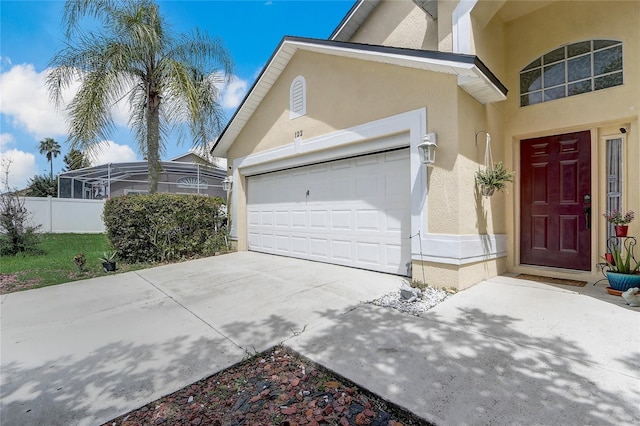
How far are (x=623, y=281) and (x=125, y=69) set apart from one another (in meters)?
10.5

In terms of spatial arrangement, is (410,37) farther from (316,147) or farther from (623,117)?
(623,117)

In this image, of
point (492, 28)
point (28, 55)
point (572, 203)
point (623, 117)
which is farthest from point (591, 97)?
point (28, 55)

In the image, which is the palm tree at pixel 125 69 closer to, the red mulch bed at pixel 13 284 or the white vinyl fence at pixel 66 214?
the red mulch bed at pixel 13 284

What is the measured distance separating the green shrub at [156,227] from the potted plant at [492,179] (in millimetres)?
6915

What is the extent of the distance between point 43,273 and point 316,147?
6541 mm

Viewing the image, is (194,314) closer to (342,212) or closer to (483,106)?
(342,212)

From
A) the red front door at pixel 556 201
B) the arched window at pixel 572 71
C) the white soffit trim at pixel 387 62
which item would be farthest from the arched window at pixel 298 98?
the red front door at pixel 556 201

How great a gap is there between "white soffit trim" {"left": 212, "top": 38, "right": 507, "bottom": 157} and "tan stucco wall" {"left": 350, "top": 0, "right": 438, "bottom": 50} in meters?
1.42

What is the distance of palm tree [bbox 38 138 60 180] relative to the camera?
130 ft

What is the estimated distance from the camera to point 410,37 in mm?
5969

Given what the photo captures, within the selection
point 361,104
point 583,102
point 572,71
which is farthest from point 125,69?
point 583,102

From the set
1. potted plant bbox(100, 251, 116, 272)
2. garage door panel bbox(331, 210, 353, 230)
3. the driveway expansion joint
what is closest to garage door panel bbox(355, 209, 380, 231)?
garage door panel bbox(331, 210, 353, 230)

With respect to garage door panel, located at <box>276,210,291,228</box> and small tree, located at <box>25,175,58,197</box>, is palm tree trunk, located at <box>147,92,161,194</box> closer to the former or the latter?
garage door panel, located at <box>276,210,291,228</box>

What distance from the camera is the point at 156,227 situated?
737 centimetres
